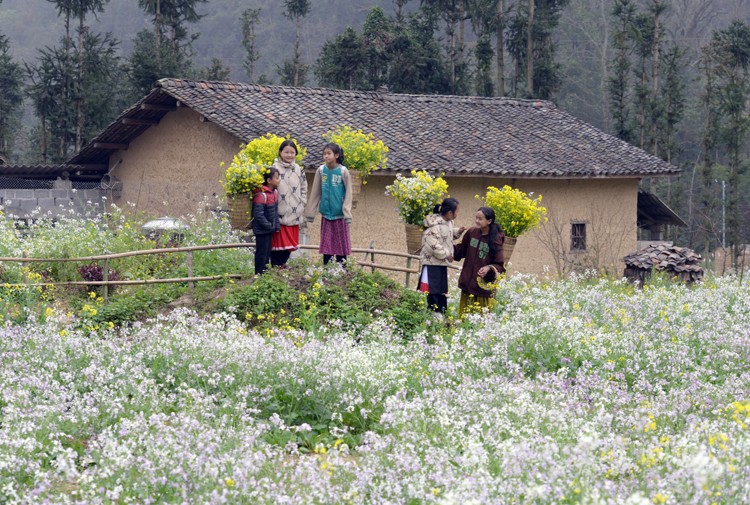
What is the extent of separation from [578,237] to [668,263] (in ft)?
19.1

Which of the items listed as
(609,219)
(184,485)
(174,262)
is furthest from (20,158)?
(184,485)

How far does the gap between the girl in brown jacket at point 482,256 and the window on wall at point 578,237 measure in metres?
14.1

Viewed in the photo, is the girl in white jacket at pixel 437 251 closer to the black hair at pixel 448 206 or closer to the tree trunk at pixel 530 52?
the black hair at pixel 448 206

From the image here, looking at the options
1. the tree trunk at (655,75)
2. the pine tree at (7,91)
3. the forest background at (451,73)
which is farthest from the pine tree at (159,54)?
the tree trunk at (655,75)

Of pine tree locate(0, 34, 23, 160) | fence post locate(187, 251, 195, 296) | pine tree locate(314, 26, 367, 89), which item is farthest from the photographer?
pine tree locate(314, 26, 367, 89)

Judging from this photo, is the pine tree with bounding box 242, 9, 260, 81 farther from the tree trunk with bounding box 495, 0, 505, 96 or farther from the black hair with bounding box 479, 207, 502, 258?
the black hair with bounding box 479, 207, 502, 258

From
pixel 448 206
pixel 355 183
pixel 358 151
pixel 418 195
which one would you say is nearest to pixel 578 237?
pixel 358 151

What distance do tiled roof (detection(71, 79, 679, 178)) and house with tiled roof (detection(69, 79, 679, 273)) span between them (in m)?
0.04

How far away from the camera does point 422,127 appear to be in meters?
22.7

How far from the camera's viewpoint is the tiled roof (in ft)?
66.1

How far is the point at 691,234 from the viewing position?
4069 centimetres

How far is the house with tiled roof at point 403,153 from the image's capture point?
2030 centimetres

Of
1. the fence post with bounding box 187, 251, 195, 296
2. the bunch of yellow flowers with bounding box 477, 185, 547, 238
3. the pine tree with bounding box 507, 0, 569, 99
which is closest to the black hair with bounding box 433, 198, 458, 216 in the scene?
the bunch of yellow flowers with bounding box 477, 185, 547, 238

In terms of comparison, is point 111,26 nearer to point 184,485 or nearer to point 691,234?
point 691,234
